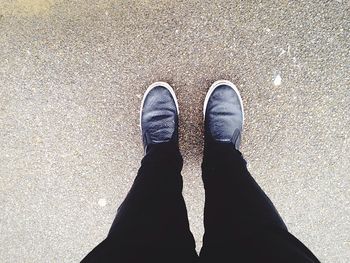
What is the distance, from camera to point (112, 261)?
121 cm

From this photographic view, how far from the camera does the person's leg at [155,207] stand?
1.26 m

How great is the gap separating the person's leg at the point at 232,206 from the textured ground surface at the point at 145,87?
4.1 inches

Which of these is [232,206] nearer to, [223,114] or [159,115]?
[223,114]

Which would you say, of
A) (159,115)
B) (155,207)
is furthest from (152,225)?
(159,115)

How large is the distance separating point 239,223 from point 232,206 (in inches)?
4.1

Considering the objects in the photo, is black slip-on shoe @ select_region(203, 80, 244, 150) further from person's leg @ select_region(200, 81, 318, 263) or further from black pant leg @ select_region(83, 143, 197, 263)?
black pant leg @ select_region(83, 143, 197, 263)

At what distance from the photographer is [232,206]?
4.76 ft

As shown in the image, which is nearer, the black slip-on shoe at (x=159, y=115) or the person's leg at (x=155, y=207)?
the person's leg at (x=155, y=207)

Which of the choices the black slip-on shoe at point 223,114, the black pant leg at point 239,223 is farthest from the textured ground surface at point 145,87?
the black pant leg at point 239,223

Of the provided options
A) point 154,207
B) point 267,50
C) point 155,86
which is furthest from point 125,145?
point 267,50

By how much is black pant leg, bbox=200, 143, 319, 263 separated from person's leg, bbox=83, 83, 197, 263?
0.40 feet

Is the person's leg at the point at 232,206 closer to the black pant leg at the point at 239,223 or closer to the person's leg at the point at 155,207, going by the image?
the black pant leg at the point at 239,223

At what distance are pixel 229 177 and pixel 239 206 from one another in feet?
0.67

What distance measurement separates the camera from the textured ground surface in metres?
1.88
